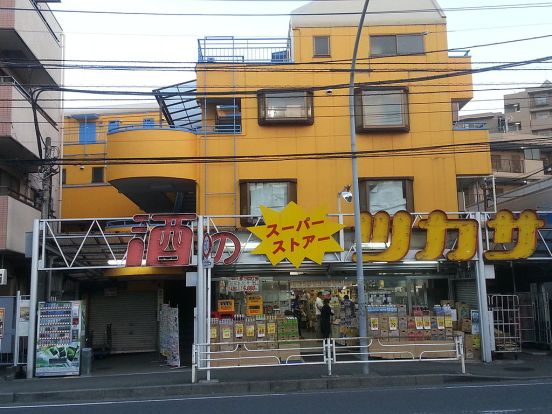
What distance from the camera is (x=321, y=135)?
21.1 metres

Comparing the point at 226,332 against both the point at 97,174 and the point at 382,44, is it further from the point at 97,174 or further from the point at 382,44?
the point at 97,174

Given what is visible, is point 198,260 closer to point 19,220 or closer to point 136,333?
point 19,220

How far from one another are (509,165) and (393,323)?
35.6 meters

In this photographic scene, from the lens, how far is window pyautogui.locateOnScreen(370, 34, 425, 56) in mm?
21938

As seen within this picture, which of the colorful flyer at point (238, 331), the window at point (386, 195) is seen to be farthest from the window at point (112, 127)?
the window at point (386, 195)

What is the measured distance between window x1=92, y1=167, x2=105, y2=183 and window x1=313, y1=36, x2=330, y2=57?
15.4 metres

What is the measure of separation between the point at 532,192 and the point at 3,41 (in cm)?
2161

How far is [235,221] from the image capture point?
20406mm

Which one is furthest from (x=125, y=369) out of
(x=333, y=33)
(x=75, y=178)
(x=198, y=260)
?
(x=75, y=178)

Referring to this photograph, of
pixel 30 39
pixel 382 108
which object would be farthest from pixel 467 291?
pixel 30 39

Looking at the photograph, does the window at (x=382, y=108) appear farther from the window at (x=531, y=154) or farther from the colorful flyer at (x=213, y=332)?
the window at (x=531, y=154)

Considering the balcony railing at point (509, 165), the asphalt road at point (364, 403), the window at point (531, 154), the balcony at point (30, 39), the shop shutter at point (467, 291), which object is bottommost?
the asphalt road at point (364, 403)

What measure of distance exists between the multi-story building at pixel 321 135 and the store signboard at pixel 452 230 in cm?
276

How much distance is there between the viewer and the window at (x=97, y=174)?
104 ft
